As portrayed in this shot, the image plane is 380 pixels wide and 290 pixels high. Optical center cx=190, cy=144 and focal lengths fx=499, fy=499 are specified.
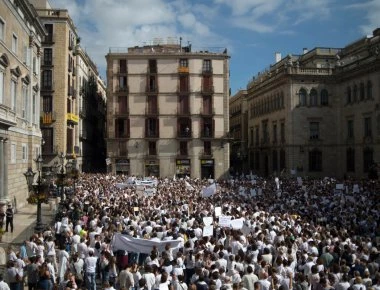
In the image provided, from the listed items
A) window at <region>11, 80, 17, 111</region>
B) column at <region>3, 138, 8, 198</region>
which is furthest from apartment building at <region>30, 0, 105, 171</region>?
column at <region>3, 138, 8, 198</region>

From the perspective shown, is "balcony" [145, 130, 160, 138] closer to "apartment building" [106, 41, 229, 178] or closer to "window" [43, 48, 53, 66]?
"apartment building" [106, 41, 229, 178]

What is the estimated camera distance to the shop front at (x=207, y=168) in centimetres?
6112

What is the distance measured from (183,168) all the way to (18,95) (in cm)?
3012

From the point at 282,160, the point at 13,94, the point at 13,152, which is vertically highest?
the point at 13,94

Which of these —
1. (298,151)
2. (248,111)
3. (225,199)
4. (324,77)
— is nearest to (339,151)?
(298,151)

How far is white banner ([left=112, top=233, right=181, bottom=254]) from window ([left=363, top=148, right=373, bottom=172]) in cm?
3963

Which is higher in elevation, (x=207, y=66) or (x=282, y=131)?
(x=207, y=66)

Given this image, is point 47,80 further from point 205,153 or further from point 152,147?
point 205,153

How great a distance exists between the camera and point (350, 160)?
56000mm

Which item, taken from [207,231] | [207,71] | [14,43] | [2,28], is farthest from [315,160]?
[207,231]

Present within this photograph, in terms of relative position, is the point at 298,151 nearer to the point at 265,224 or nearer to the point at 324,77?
the point at 324,77

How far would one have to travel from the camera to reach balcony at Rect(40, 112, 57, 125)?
50.6 meters

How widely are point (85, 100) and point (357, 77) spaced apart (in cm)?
3431

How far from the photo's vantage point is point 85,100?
66.3 meters
